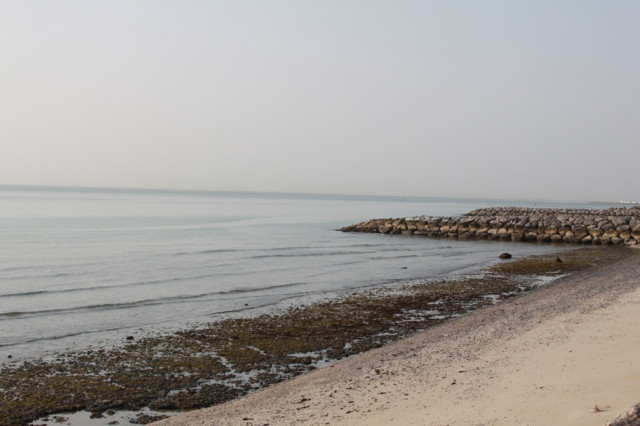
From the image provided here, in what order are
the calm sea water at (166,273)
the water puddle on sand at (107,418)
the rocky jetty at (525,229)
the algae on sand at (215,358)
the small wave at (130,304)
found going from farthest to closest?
the rocky jetty at (525,229) → the small wave at (130,304) → the calm sea water at (166,273) → the algae on sand at (215,358) → the water puddle on sand at (107,418)

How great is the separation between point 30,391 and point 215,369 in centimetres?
267

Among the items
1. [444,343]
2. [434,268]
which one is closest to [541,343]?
[444,343]

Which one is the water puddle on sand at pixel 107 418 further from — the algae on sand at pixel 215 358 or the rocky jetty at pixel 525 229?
the rocky jetty at pixel 525 229

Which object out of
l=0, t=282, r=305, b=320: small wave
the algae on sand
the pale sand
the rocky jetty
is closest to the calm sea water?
l=0, t=282, r=305, b=320: small wave

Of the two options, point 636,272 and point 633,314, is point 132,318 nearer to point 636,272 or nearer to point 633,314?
point 633,314

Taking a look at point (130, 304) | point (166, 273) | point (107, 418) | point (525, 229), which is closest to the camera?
point (107, 418)

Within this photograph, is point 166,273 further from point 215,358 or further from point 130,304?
point 215,358

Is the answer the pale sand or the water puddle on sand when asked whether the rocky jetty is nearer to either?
the pale sand

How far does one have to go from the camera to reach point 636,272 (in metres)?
17.1

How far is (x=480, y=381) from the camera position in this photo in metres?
6.62

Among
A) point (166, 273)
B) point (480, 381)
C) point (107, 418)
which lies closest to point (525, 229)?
point (166, 273)

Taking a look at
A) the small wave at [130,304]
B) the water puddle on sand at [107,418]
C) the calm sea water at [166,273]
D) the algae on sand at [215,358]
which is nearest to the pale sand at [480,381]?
the water puddle on sand at [107,418]

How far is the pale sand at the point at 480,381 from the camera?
543 cm

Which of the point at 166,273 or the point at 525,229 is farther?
the point at 525,229
